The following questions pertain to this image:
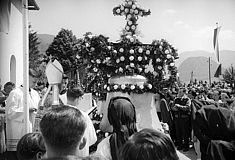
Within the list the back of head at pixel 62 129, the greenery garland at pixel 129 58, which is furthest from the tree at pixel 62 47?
the back of head at pixel 62 129

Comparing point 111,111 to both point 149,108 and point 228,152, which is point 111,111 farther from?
point 149,108

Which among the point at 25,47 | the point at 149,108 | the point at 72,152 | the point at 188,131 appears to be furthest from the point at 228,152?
the point at 188,131

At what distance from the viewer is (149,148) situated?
161cm

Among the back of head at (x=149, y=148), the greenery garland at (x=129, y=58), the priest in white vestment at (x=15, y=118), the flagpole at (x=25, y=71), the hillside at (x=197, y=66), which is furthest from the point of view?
the hillside at (x=197, y=66)

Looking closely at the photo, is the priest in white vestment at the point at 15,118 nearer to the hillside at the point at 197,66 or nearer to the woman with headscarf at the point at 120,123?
the woman with headscarf at the point at 120,123

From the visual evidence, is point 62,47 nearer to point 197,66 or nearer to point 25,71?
point 25,71

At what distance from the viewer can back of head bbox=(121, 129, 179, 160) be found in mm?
1598

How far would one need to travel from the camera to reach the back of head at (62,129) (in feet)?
5.47

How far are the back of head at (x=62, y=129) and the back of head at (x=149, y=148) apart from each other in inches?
10.9

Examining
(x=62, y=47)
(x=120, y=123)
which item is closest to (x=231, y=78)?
(x=62, y=47)

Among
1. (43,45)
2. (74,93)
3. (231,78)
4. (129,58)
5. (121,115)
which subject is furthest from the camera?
(43,45)

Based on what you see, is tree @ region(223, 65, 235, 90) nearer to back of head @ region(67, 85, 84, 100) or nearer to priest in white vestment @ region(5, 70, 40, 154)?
priest in white vestment @ region(5, 70, 40, 154)

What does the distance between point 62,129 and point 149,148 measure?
0.47 m

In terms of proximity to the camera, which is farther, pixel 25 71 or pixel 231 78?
pixel 231 78
